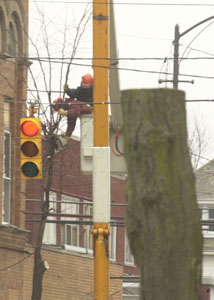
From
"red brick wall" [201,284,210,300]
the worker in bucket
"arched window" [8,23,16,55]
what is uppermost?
"arched window" [8,23,16,55]

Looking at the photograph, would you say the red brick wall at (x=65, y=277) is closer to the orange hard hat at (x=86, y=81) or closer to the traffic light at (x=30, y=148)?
the orange hard hat at (x=86, y=81)

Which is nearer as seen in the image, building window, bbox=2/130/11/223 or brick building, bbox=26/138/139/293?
building window, bbox=2/130/11/223

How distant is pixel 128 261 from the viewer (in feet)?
144

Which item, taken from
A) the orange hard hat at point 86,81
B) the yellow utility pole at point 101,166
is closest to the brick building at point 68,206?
the orange hard hat at point 86,81

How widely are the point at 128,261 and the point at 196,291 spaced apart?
36496 mm

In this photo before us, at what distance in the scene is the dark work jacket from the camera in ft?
59.5

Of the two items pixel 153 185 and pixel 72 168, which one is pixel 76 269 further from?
pixel 153 185

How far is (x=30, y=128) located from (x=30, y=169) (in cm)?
57

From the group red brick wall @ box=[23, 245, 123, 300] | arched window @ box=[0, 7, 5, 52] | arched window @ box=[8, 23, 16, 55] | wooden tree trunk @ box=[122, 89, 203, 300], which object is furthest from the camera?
red brick wall @ box=[23, 245, 123, 300]

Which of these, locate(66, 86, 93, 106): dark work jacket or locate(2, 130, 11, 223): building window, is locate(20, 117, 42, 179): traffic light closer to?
locate(66, 86, 93, 106): dark work jacket

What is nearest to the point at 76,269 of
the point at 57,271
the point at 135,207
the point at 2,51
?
the point at 57,271

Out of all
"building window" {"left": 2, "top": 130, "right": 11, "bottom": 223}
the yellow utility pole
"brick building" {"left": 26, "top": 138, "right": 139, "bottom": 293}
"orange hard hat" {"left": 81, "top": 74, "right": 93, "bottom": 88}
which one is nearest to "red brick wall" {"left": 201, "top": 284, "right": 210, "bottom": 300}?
"brick building" {"left": 26, "top": 138, "right": 139, "bottom": 293}

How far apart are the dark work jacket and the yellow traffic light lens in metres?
2.33

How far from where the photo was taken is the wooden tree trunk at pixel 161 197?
7629mm
